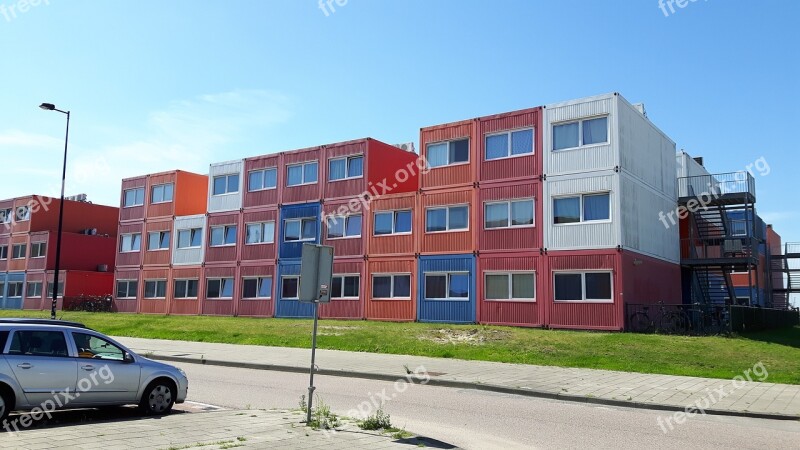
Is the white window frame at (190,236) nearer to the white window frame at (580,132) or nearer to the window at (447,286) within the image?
the window at (447,286)

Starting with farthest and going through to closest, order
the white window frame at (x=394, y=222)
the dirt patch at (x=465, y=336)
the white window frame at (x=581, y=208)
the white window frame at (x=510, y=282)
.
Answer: the white window frame at (x=394, y=222)
the white window frame at (x=510, y=282)
the white window frame at (x=581, y=208)
the dirt patch at (x=465, y=336)

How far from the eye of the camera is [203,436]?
809cm

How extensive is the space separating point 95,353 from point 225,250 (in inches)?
1205

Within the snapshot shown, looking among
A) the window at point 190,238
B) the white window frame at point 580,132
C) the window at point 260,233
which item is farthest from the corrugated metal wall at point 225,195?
the white window frame at point 580,132

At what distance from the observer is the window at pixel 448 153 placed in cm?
3089

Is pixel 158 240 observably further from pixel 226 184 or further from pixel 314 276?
pixel 314 276

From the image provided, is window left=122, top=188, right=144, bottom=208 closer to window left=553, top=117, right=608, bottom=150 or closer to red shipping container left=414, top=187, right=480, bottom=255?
red shipping container left=414, top=187, right=480, bottom=255

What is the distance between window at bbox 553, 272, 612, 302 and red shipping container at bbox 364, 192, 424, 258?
24.4 feet

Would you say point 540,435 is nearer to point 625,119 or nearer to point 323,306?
point 625,119

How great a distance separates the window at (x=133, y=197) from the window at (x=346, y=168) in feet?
58.3

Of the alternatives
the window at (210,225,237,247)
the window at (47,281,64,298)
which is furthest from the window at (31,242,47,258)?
the window at (210,225,237,247)

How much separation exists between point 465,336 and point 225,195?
2213 cm

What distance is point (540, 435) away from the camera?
9.14 metres

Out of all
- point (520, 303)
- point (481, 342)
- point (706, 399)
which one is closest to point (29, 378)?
point (706, 399)
